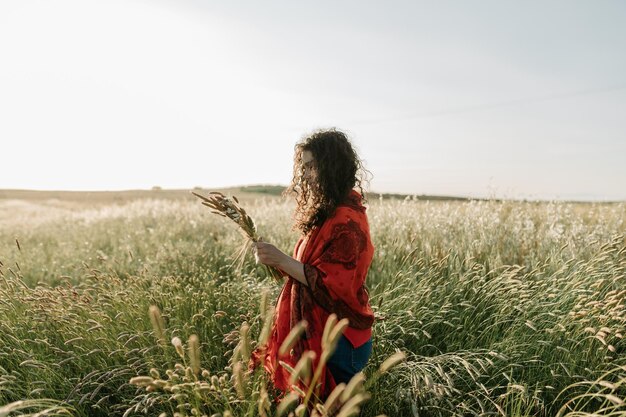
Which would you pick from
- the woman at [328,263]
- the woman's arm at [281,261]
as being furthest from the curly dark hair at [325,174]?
the woman's arm at [281,261]

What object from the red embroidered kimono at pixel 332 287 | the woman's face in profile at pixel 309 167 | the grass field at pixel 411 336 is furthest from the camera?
the grass field at pixel 411 336

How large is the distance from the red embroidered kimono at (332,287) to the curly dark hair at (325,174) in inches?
2.8

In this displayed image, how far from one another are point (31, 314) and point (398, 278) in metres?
3.26

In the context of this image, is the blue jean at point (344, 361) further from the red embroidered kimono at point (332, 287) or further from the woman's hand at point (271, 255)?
the woman's hand at point (271, 255)

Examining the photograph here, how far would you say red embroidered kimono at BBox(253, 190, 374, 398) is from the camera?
2820 millimetres

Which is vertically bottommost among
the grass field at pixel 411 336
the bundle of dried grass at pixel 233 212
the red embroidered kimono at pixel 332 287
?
the grass field at pixel 411 336

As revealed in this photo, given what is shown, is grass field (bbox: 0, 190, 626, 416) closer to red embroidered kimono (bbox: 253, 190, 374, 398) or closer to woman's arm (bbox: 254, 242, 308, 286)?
red embroidered kimono (bbox: 253, 190, 374, 398)

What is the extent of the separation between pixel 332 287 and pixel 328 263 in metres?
0.14

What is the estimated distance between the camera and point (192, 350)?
1.71 meters

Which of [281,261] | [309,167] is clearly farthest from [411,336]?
[309,167]

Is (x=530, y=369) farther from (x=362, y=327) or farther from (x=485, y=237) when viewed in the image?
(x=485, y=237)

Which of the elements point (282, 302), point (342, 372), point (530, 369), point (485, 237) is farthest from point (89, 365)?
point (485, 237)

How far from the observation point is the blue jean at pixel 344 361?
2.89 metres

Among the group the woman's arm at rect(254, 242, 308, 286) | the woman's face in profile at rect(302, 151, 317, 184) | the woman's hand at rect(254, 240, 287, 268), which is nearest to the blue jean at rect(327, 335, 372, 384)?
the woman's arm at rect(254, 242, 308, 286)
